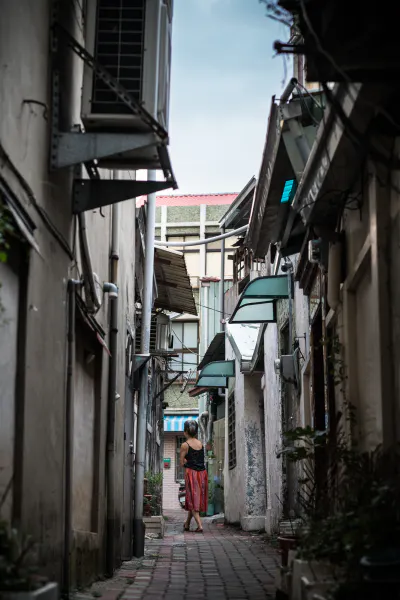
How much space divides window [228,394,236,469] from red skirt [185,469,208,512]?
164 inches

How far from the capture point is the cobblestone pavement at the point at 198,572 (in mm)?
7027

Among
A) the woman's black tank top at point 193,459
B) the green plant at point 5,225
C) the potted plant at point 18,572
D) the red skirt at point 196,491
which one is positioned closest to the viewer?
the potted plant at point 18,572

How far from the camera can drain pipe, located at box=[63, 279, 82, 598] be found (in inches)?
253

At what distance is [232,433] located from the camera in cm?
2069

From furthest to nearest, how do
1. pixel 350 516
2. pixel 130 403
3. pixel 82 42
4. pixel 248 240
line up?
pixel 130 403, pixel 248 240, pixel 82 42, pixel 350 516

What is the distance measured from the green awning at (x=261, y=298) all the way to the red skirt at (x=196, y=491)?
2.82m

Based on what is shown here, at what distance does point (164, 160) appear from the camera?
7082 mm

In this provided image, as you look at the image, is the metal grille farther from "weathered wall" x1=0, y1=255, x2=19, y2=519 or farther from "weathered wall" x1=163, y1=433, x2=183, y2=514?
"weathered wall" x1=163, y1=433, x2=183, y2=514

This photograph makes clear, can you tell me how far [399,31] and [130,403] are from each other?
8.84 meters

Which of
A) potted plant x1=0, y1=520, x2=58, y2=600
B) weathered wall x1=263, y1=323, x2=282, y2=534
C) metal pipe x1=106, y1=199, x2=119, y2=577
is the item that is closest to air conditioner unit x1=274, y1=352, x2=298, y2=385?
weathered wall x1=263, y1=323, x2=282, y2=534

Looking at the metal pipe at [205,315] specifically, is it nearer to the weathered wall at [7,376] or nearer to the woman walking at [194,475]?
the woman walking at [194,475]

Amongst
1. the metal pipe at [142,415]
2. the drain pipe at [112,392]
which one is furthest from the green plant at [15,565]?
the metal pipe at [142,415]

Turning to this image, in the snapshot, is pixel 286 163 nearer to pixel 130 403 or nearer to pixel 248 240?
pixel 248 240

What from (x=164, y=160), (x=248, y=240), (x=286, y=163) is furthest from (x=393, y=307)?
(x=248, y=240)
